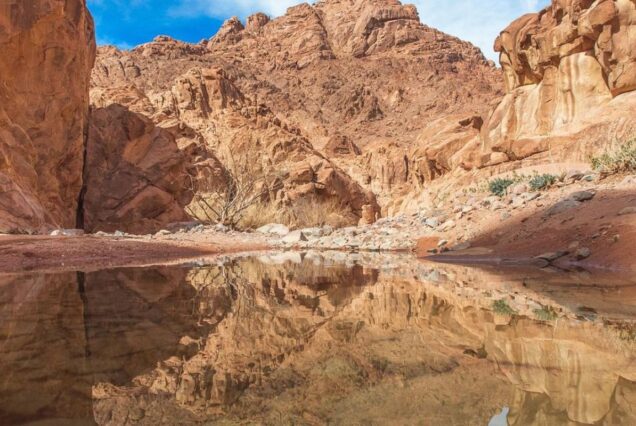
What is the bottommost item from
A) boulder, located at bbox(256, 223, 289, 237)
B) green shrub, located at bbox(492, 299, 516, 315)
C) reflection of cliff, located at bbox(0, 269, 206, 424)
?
green shrub, located at bbox(492, 299, 516, 315)

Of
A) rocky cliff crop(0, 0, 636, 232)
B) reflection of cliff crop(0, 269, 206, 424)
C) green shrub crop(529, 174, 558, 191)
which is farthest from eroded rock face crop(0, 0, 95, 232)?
→ green shrub crop(529, 174, 558, 191)

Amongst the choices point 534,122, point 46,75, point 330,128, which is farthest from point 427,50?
point 46,75

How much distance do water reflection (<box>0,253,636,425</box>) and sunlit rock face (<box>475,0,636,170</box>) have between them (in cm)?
1535

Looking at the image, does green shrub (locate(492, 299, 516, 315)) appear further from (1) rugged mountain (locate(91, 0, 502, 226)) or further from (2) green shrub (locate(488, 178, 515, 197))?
(1) rugged mountain (locate(91, 0, 502, 226))

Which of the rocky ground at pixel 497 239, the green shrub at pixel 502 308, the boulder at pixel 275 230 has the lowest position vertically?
the green shrub at pixel 502 308

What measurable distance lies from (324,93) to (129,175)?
190 ft

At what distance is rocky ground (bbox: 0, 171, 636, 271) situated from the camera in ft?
25.7

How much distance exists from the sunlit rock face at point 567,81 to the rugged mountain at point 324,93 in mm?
6661

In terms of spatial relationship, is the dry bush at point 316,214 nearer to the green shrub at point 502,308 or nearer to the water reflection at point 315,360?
the green shrub at point 502,308

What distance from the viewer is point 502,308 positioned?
12.5ft

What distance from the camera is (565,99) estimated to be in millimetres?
20000

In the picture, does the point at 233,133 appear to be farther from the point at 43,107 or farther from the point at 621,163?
the point at 621,163

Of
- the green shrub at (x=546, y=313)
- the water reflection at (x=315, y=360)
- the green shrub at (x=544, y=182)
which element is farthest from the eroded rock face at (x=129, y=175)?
the green shrub at (x=546, y=313)

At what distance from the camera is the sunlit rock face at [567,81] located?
17297mm
